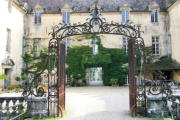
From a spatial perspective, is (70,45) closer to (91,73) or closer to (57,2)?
(91,73)

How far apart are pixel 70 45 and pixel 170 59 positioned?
1109 centimetres

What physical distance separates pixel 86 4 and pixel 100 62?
288 inches

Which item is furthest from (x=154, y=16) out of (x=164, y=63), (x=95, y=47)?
(x=95, y=47)

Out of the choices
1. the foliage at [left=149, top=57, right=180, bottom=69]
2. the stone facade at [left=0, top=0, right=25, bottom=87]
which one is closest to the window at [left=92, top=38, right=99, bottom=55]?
the foliage at [left=149, top=57, right=180, bottom=69]

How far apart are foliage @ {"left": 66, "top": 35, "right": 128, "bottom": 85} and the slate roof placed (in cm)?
485

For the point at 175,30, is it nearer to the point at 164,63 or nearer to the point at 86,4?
the point at 164,63

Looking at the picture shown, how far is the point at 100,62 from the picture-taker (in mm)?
21391

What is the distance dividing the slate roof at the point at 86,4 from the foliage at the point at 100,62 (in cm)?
485

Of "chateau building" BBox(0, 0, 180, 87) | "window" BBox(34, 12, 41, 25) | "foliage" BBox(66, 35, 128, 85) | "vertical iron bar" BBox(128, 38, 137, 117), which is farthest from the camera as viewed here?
"window" BBox(34, 12, 41, 25)

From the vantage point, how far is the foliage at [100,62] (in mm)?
21547

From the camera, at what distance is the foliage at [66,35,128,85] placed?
21.5 metres

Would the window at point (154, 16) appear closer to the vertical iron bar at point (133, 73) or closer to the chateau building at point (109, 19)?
the chateau building at point (109, 19)

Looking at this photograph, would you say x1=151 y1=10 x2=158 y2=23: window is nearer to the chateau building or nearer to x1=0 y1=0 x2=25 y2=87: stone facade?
the chateau building

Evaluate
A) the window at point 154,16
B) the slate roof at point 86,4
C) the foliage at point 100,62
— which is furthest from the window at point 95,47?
the window at point 154,16
